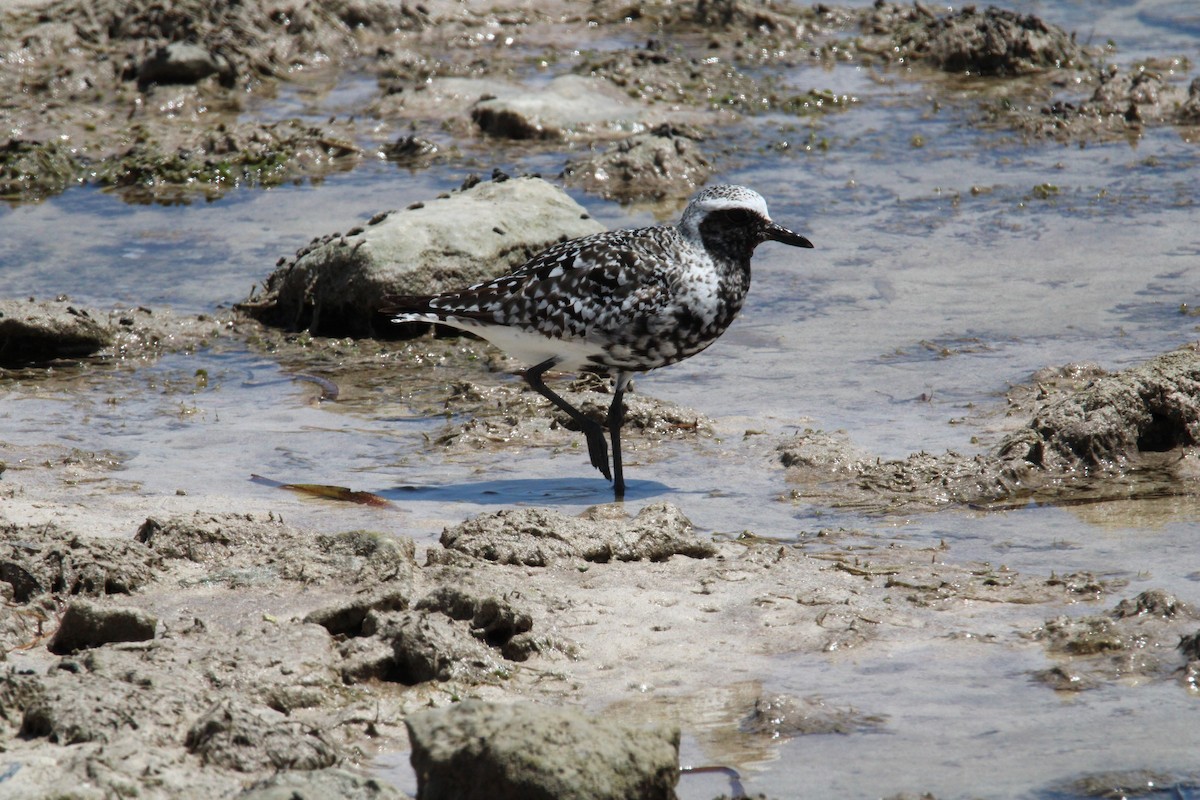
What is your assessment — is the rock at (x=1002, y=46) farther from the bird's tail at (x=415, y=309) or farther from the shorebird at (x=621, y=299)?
the bird's tail at (x=415, y=309)

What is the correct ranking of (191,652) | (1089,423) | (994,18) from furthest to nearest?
(994,18), (1089,423), (191,652)

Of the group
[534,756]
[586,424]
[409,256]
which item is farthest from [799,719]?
[409,256]

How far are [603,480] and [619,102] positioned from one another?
8120 millimetres

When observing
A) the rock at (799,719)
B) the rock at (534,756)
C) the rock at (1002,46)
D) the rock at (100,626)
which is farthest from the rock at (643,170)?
the rock at (534,756)

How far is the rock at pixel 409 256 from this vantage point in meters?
9.98

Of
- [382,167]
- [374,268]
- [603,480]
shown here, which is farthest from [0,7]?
[603,480]

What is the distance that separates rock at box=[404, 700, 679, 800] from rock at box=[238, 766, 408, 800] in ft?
0.36

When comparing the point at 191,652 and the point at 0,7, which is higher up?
the point at 0,7

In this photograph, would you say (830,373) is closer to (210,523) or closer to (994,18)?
(210,523)

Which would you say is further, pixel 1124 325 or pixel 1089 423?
pixel 1124 325

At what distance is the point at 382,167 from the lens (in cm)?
1378

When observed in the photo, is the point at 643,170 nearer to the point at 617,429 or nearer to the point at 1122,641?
the point at 617,429

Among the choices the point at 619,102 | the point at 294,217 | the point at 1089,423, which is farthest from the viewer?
the point at 619,102

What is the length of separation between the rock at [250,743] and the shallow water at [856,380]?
111 centimetres
